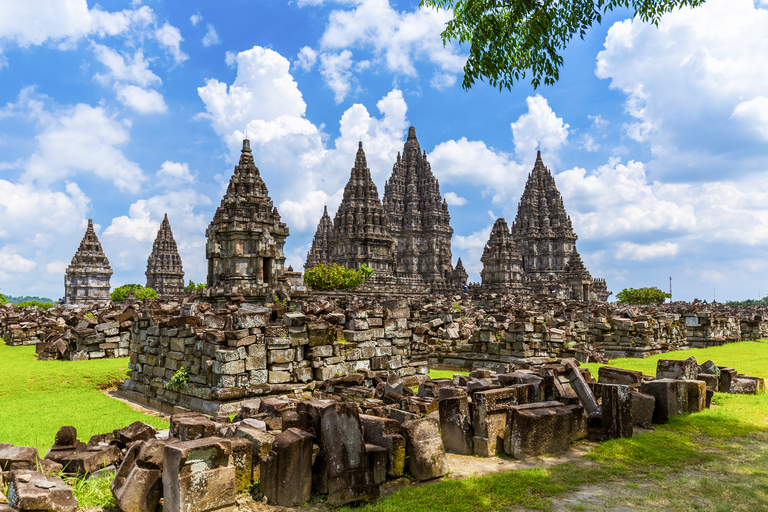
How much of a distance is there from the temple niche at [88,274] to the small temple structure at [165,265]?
12300mm

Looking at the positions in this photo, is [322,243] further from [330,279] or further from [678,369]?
[678,369]

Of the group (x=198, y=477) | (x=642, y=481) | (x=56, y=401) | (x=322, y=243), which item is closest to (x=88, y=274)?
(x=322, y=243)

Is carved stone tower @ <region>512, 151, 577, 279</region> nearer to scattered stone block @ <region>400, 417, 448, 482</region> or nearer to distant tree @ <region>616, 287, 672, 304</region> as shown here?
distant tree @ <region>616, 287, 672, 304</region>

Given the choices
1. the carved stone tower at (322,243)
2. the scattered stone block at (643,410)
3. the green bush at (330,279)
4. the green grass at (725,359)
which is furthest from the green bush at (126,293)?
the scattered stone block at (643,410)

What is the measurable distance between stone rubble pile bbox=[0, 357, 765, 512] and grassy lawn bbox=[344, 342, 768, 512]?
0.33 meters

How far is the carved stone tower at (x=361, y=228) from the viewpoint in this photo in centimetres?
4059

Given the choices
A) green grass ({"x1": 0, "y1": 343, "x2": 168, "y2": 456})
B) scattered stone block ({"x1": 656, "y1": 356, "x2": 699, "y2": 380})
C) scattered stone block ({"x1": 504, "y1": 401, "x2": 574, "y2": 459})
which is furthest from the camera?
scattered stone block ({"x1": 656, "y1": 356, "x2": 699, "y2": 380})

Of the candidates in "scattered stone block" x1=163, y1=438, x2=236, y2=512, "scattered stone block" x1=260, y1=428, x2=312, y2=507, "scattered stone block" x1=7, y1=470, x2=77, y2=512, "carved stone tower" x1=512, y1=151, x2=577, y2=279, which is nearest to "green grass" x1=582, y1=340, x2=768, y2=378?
"scattered stone block" x1=260, y1=428, x2=312, y2=507

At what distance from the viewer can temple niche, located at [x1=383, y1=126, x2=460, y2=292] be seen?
186 ft

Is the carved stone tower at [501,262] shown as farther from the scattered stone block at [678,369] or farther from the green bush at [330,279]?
the scattered stone block at [678,369]

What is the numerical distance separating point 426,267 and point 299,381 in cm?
4833

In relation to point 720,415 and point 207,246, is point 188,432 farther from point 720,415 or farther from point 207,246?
point 207,246

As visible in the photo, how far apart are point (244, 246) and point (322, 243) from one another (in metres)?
41.9

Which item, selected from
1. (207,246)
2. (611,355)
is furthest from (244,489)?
(207,246)
